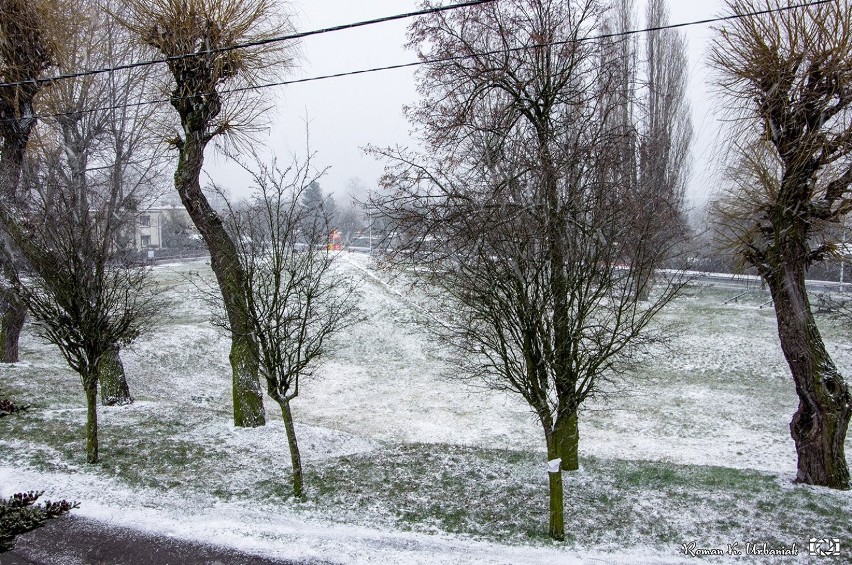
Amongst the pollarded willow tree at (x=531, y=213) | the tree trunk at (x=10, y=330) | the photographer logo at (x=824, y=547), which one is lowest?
the photographer logo at (x=824, y=547)

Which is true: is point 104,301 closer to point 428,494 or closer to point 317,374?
point 428,494

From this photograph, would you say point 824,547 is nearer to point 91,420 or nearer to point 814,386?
point 814,386

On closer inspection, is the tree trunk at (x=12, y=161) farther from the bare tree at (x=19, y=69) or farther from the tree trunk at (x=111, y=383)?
the tree trunk at (x=111, y=383)

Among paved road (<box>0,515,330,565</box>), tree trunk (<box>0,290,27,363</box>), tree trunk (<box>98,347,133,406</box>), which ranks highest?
tree trunk (<box>0,290,27,363</box>)

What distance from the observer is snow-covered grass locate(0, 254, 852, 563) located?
21.1ft

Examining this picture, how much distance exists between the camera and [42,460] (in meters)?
8.09

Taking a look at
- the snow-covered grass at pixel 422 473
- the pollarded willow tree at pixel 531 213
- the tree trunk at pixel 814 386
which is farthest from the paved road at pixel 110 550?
the tree trunk at pixel 814 386

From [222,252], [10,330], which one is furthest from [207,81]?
[10,330]

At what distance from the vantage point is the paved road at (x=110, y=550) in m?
5.88

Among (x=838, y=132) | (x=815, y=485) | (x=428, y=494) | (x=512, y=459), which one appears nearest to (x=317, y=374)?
(x=512, y=459)

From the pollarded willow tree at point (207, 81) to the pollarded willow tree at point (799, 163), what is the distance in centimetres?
714

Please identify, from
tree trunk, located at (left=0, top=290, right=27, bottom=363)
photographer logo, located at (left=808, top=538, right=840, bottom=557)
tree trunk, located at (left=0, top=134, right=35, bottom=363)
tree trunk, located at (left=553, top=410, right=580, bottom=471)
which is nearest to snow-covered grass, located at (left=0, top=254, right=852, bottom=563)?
photographer logo, located at (left=808, top=538, right=840, bottom=557)

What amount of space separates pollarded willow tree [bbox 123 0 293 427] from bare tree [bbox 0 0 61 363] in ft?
9.07

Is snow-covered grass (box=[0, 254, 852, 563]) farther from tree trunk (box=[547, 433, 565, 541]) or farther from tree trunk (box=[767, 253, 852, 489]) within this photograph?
tree trunk (box=[767, 253, 852, 489])
